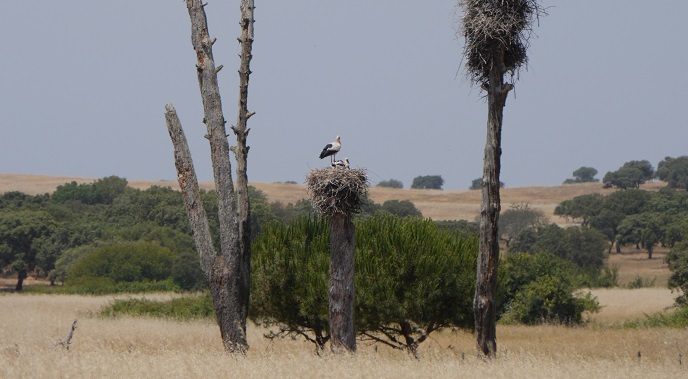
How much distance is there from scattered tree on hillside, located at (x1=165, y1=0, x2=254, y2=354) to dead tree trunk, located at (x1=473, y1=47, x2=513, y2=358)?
13.8 ft

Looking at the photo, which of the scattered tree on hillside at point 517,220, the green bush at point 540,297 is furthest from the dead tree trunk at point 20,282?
the scattered tree on hillside at point 517,220

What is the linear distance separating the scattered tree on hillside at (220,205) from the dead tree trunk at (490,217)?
421 centimetres

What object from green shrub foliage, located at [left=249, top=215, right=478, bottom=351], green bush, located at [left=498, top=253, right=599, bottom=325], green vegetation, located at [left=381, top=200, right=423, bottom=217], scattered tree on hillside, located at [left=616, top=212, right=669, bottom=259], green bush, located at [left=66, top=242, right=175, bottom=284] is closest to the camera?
green shrub foliage, located at [left=249, top=215, right=478, bottom=351]

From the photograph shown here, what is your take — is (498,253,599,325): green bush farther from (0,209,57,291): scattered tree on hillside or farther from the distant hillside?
the distant hillside

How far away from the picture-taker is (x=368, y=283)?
63.5ft

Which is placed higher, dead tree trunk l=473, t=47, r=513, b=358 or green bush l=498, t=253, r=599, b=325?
dead tree trunk l=473, t=47, r=513, b=358

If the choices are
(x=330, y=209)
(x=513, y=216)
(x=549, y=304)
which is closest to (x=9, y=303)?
(x=549, y=304)

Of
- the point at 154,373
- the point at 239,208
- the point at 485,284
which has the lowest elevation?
the point at 154,373

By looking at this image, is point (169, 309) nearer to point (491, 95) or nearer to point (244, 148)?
point (244, 148)

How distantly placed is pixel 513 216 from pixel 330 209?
9396cm

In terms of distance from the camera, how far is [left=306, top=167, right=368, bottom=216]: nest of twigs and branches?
15.9m

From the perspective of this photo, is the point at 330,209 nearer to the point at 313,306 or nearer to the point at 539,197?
the point at 313,306

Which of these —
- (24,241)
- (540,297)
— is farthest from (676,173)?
(540,297)

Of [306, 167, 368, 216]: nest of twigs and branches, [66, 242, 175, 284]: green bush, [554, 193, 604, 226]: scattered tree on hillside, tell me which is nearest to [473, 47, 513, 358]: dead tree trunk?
[306, 167, 368, 216]: nest of twigs and branches
